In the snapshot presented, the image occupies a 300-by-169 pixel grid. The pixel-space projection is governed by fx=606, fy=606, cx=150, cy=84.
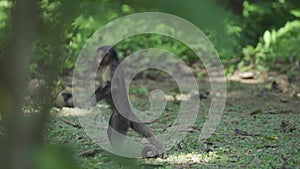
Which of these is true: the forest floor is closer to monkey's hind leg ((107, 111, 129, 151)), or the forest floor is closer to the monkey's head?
monkey's hind leg ((107, 111, 129, 151))

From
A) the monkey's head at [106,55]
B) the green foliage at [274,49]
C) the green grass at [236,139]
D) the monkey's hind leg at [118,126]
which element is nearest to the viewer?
the green grass at [236,139]

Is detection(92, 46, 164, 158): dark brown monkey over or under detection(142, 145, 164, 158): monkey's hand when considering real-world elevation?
over

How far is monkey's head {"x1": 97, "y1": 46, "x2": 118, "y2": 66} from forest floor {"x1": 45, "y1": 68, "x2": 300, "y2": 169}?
1.56 ft

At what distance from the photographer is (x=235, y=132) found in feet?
13.7

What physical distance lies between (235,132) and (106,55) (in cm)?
108

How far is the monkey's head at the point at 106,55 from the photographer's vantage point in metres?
3.71

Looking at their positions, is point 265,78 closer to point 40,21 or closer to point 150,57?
point 150,57

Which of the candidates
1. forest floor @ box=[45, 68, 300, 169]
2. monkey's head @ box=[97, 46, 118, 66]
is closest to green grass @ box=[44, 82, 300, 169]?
forest floor @ box=[45, 68, 300, 169]

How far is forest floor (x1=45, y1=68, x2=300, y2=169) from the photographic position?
335 centimetres

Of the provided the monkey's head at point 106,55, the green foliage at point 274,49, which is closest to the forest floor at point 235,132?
the monkey's head at point 106,55

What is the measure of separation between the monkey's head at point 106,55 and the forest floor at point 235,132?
0.48 metres

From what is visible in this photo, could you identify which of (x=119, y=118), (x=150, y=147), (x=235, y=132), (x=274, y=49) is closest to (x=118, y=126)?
(x=119, y=118)

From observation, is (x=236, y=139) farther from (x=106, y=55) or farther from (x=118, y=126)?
(x=106, y=55)

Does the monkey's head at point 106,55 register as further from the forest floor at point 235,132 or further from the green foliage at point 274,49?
the green foliage at point 274,49
